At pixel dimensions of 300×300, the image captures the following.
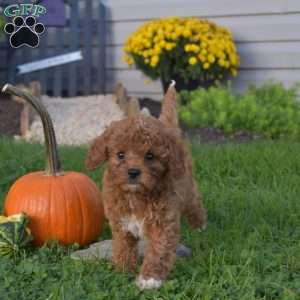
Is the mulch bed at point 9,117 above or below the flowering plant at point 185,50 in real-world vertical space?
below

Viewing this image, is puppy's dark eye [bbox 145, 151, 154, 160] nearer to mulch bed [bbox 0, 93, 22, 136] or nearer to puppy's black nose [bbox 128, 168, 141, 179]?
puppy's black nose [bbox 128, 168, 141, 179]

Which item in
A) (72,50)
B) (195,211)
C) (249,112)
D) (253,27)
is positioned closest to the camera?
(195,211)

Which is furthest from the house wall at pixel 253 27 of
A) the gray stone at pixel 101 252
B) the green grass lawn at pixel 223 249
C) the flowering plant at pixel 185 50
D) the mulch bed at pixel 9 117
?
the gray stone at pixel 101 252

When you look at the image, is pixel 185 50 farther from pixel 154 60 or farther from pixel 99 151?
pixel 99 151

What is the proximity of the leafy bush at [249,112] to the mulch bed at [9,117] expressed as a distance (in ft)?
7.03

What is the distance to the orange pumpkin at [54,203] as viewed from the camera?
4.31 metres

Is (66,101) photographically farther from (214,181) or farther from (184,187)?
(184,187)

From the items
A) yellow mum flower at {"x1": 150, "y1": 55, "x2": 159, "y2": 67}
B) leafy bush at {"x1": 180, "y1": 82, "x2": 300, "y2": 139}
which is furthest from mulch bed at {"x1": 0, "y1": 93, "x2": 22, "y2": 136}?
leafy bush at {"x1": 180, "y1": 82, "x2": 300, "y2": 139}

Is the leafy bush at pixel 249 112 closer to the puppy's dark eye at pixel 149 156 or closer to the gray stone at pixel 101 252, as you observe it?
the gray stone at pixel 101 252

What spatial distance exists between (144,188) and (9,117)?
225 inches

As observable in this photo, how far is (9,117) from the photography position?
8797mm

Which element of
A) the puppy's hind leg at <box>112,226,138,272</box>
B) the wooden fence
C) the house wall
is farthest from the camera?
the wooden fence

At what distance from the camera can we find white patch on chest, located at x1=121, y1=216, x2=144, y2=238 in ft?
12.0

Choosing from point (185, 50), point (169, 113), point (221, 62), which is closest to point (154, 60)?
point (185, 50)
